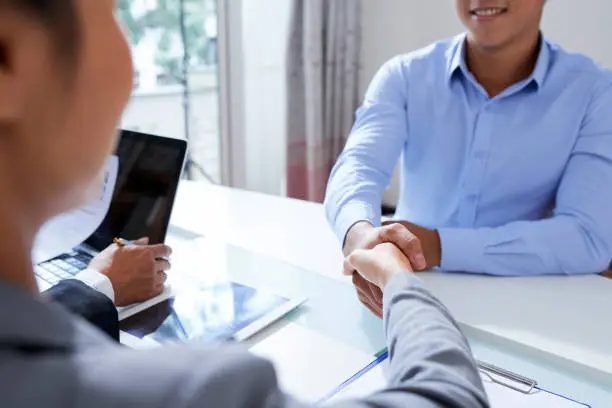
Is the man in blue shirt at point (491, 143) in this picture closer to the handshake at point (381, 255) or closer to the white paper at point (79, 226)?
the handshake at point (381, 255)

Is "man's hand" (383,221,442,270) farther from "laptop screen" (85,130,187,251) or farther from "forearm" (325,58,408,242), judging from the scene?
"laptop screen" (85,130,187,251)

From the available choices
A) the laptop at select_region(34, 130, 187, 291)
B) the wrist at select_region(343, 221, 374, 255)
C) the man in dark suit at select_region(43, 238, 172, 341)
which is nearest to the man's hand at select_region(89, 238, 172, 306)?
the man in dark suit at select_region(43, 238, 172, 341)

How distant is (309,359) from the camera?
2.47 ft

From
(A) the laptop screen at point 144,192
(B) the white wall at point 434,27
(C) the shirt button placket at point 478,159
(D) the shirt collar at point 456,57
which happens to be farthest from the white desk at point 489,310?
(B) the white wall at point 434,27

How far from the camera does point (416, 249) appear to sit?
967 mm

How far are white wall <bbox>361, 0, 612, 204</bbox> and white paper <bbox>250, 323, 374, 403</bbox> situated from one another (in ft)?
6.76

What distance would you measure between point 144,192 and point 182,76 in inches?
75.8

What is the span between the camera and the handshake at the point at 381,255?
801 millimetres

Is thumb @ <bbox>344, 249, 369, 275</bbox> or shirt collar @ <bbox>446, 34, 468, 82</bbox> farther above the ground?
shirt collar @ <bbox>446, 34, 468, 82</bbox>

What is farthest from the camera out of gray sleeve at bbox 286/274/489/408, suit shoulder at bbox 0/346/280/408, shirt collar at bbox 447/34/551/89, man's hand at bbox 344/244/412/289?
shirt collar at bbox 447/34/551/89

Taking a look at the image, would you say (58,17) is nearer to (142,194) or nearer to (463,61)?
(142,194)

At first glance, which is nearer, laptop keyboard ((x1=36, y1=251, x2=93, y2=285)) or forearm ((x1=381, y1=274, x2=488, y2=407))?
forearm ((x1=381, y1=274, x2=488, y2=407))

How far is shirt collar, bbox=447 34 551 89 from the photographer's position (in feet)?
4.45

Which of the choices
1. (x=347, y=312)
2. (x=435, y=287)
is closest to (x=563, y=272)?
(x=435, y=287)
